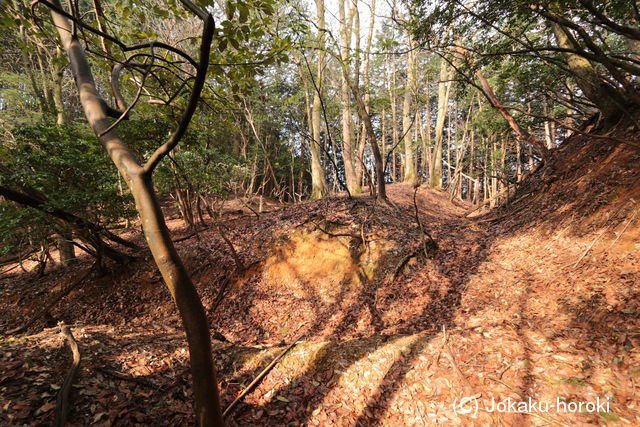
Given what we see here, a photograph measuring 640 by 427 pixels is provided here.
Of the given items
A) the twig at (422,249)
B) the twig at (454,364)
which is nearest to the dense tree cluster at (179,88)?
the twig at (422,249)

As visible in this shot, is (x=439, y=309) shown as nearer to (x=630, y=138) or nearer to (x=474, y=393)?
(x=474, y=393)

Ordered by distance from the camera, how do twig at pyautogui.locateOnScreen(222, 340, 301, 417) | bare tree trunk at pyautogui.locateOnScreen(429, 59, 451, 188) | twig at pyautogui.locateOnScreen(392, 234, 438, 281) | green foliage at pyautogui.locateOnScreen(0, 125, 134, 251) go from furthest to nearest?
bare tree trunk at pyautogui.locateOnScreen(429, 59, 451, 188) → twig at pyautogui.locateOnScreen(392, 234, 438, 281) → green foliage at pyautogui.locateOnScreen(0, 125, 134, 251) → twig at pyautogui.locateOnScreen(222, 340, 301, 417)

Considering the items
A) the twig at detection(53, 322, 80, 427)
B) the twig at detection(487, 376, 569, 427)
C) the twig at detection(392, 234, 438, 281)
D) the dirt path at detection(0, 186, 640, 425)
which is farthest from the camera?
the twig at detection(392, 234, 438, 281)

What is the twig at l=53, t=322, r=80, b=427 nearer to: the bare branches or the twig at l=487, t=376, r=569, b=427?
the bare branches

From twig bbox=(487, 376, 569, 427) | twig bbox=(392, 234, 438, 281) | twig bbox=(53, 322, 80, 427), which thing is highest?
twig bbox=(392, 234, 438, 281)

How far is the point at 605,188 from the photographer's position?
561 centimetres

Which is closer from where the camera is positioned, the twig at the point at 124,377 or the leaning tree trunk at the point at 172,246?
the leaning tree trunk at the point at 172,246

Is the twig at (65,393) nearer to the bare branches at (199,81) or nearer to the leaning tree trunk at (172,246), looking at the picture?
the leaning tree trunk at (172,246)

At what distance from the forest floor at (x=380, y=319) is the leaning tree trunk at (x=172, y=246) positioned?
1.33 m

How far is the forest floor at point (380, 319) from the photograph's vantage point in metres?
2.82

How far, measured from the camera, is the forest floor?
2.82 meters

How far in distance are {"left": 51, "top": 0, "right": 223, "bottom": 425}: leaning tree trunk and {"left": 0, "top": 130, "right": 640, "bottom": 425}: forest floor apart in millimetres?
1326

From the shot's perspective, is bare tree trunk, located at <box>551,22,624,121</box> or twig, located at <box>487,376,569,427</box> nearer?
twig, located at <box>487,376,569,427</box>

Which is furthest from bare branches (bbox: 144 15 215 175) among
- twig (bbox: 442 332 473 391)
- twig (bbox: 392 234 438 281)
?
twig (bbox: 392 234 438 281)
